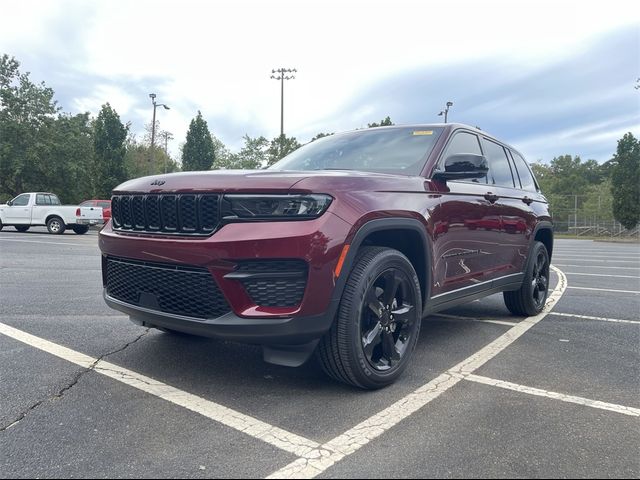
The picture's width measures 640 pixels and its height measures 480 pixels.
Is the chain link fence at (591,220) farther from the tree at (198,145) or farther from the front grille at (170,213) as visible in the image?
the front grille at (170,213)

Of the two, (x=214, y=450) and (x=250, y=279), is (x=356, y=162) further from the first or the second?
(x=214, y=450)

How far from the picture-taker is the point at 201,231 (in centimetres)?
273

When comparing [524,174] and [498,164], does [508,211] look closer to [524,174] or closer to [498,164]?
[498,164]

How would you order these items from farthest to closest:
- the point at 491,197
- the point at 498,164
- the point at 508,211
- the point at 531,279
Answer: the point at 531,279, the point at 498,164, the point at 508,211, the point at 491,197

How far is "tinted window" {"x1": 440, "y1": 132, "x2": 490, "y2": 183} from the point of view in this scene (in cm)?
390

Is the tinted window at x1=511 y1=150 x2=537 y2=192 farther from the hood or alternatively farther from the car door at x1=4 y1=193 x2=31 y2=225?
the car door at x1=4 y1=193 x2=31 y2=225

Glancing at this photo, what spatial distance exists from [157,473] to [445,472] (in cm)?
120

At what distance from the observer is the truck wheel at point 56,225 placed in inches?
774

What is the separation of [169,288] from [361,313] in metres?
1.11

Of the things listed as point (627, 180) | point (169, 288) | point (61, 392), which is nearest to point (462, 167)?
point (169, 288)

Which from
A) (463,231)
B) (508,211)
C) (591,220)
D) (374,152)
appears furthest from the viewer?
(591,220)

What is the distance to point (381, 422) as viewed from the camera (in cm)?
256

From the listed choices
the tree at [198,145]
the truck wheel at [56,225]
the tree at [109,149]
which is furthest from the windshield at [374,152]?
the tree at [198,145]

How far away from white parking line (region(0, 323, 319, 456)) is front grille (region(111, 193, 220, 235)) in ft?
3.05
